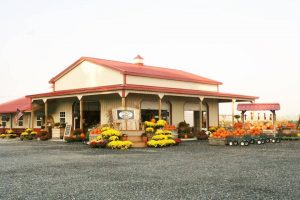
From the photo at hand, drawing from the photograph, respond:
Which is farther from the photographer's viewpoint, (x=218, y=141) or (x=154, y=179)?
(x=218, y=141)

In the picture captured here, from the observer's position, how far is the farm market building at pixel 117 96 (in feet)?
90.5

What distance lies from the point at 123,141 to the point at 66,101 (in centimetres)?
1316

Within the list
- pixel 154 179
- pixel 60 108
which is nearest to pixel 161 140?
pixel 154 179

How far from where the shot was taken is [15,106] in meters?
40.8

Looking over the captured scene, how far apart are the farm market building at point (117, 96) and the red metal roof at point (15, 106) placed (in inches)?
19.7

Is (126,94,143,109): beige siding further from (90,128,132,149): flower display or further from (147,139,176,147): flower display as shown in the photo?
(147,139,176,147): flower display

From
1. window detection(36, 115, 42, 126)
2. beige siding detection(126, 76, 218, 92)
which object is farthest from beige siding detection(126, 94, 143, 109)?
window detection(36, 115, 42, 126)

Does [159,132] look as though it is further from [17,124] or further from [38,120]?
[17,124]

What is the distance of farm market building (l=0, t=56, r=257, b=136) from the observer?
90.5 feet

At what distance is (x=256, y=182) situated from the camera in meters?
9.13

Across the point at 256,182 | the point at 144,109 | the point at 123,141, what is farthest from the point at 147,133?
the point at 256,182

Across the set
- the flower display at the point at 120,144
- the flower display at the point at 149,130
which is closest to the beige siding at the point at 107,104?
the flower display at the point at 149,130

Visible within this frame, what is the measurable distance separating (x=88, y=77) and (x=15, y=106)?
14040 millimetres

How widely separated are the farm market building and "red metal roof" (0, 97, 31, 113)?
0.50 m
